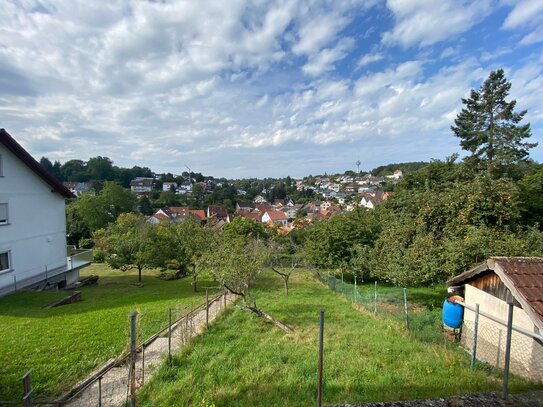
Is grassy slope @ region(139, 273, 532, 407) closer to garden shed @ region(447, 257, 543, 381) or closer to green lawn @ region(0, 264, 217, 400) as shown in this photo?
garden shed @ region(447, 257, 543, 381)

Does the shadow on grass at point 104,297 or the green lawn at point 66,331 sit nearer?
the green lawn at point 66,331

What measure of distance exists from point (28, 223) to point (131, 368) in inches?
613

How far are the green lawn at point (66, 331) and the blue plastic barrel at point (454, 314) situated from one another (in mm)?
8647

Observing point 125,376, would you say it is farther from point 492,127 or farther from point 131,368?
point 492,127

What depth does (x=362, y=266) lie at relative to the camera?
17922 mm

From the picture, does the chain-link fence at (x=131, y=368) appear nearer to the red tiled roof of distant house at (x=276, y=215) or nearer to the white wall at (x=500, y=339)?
the white wall at (x=500, y=339)

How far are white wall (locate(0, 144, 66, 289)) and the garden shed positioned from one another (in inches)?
735

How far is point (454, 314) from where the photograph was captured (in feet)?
25.1

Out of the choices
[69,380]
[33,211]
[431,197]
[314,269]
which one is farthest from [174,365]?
[314,269]

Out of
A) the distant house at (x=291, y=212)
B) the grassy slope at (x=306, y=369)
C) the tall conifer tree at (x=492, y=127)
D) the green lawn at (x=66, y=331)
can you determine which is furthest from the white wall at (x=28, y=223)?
the distant house at (x=291, y=212)

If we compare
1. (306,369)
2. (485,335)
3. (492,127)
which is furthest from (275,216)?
(306,369)

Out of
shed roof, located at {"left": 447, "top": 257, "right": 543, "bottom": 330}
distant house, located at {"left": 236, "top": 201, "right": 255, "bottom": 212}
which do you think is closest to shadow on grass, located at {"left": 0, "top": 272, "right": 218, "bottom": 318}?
shed roof, located at {"left": 447, "top": 257, "right": 543, "bottom": 330}

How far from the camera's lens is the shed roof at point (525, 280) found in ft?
16.0

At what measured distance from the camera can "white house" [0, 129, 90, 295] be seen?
13672 mm
